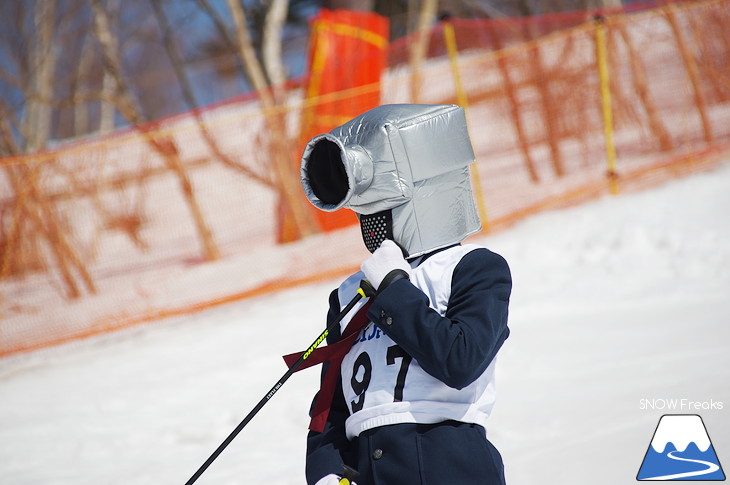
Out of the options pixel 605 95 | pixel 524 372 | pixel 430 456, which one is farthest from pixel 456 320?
pixel 605 95

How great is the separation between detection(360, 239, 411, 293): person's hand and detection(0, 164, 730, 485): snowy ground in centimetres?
167

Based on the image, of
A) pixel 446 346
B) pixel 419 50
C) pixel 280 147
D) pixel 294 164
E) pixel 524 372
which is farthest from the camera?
pixel 419 50

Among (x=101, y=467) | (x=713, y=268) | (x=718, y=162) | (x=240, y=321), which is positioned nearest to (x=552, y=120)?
(x=718, y=162)

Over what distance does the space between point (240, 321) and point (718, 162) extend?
5479mm

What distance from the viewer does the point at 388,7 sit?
2173cm

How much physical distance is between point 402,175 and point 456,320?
38 cm

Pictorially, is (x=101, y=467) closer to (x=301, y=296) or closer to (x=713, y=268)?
(x=301, y=296)

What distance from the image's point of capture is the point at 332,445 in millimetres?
1817

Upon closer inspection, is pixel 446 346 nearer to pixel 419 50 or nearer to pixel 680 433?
pixel 680 433

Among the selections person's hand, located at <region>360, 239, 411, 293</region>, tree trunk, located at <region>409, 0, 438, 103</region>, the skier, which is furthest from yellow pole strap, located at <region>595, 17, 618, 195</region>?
person's hand, located at <region>360, 239, 411, 293</region>

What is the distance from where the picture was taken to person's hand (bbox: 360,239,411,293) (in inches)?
65.1

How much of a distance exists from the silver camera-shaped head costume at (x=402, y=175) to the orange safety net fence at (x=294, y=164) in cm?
517

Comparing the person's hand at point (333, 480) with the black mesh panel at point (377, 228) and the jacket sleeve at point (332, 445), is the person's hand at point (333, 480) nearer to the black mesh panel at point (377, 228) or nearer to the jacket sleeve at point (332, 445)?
the jacket sleeve at point (332, 445)

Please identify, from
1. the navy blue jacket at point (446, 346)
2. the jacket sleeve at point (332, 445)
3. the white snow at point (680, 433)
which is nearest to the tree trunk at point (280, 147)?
the white snow at point (680, 433)
